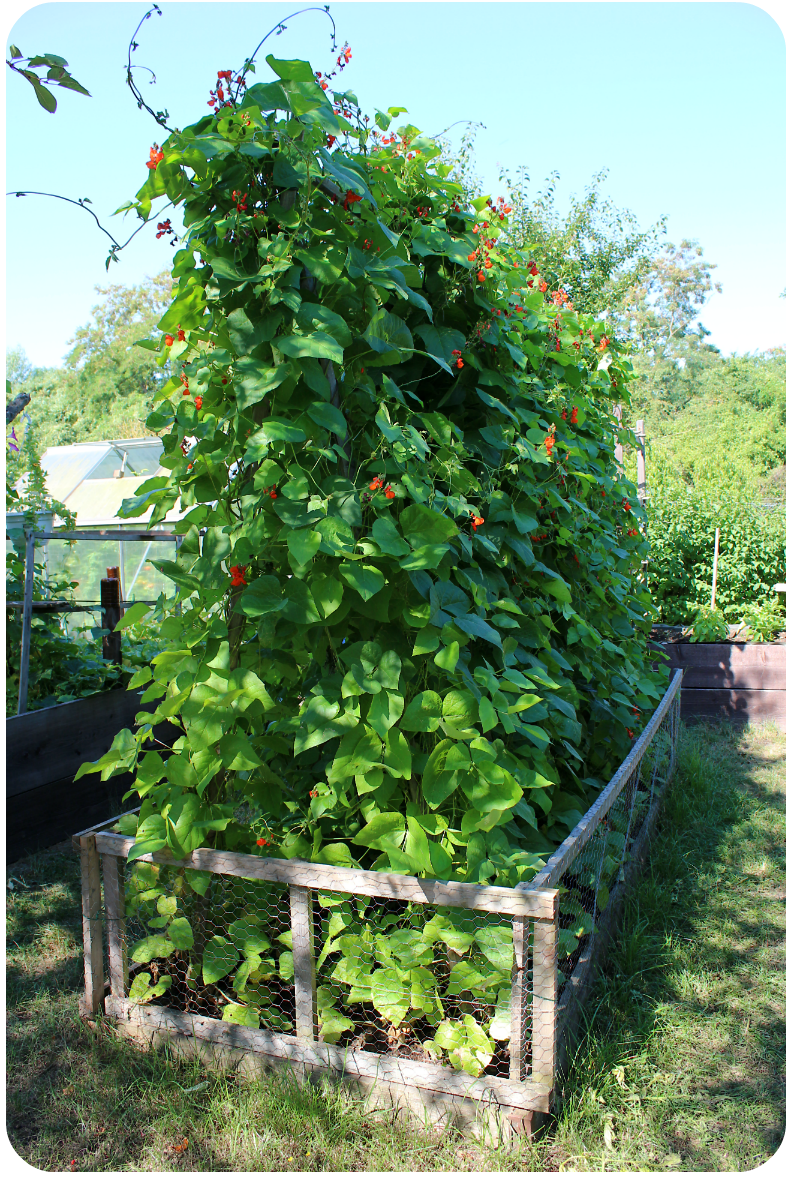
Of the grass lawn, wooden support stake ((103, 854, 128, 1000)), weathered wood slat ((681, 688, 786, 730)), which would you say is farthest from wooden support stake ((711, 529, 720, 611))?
wooden support stake ((103, 854, 128, 1000))

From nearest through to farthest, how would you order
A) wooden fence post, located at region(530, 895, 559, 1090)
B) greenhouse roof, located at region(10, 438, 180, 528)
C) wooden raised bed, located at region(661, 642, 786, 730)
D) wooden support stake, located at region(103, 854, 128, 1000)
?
wooden fence post, located at region(530, 895, 559, 1090), wooden support stake, located at region(103, 854, 128, 1000), wooden raised bed, located at region(661, 642, 786, 730), greenhouse roof, located at region(10, 438, 180, 528)

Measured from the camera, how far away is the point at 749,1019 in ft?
7.82

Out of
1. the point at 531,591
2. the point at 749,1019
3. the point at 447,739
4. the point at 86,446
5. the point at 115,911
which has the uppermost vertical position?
the point at 86,446

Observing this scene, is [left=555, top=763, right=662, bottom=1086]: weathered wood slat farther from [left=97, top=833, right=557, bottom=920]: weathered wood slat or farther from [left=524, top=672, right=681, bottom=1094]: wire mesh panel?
[left=97, top=833, right=557, bottom=920]: weathered wood slat

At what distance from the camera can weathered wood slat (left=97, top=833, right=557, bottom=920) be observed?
1.79 m

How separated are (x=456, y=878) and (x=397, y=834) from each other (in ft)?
0.70

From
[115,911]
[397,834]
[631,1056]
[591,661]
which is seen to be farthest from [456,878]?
[591,661]

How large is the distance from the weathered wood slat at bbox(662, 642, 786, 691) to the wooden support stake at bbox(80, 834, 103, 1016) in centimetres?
476

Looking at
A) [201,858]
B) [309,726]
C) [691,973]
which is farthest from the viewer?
[691,973]

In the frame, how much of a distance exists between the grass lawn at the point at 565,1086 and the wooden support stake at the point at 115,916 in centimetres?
14

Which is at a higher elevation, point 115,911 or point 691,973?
point 115,911

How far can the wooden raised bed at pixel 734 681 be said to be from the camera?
5.96 meters

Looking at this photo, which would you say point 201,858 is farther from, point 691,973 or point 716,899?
point 716,899

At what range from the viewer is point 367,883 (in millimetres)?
1909
